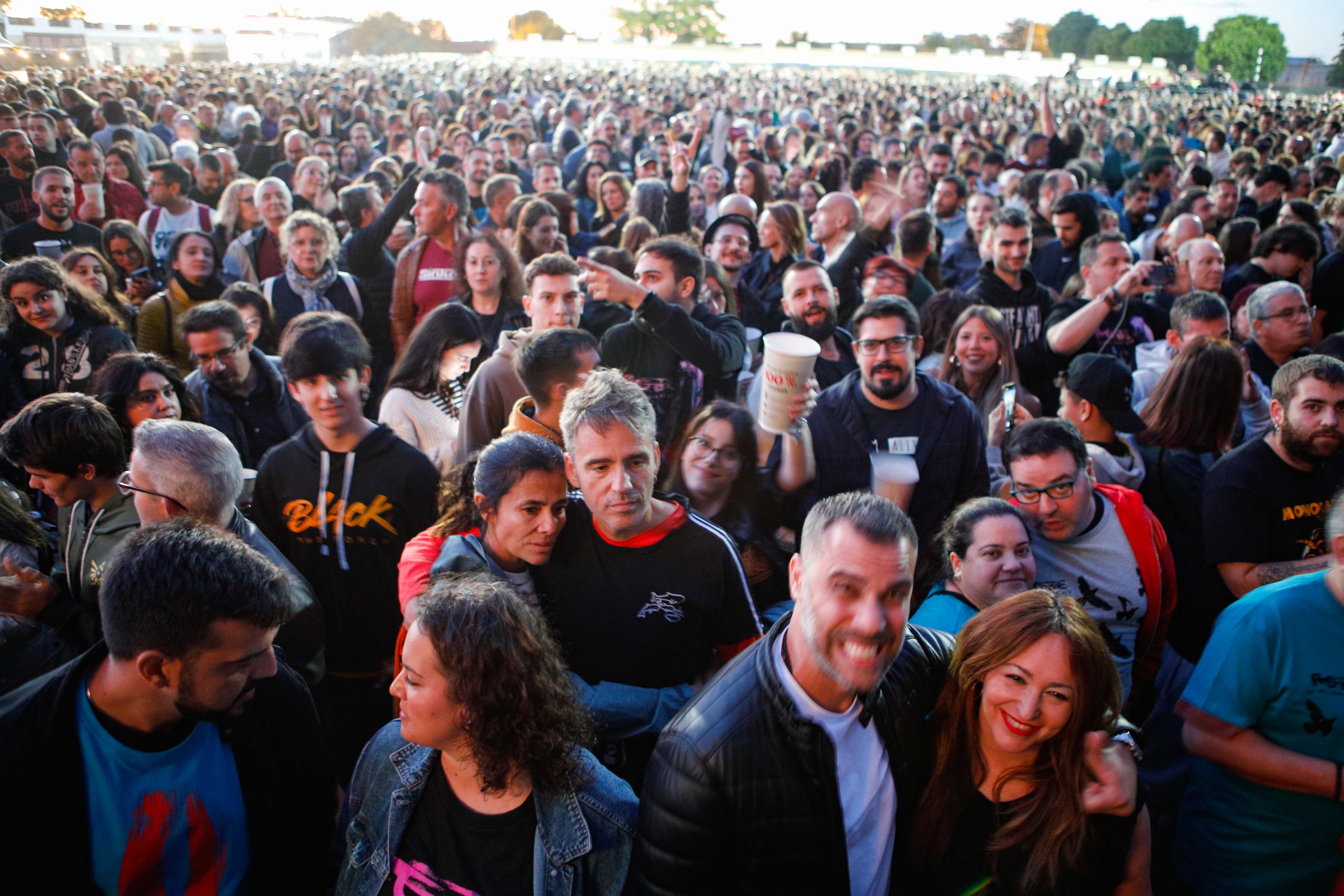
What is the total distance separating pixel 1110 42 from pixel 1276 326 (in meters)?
66.8

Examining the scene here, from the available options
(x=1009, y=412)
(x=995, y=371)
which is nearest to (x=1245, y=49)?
(x=995, y=371)

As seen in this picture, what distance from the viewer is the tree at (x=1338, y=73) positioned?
32594 mm

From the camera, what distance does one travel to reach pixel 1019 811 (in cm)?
177

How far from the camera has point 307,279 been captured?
502 cm

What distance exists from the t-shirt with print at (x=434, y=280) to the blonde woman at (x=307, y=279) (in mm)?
410

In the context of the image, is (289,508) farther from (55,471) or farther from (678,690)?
(678,690)

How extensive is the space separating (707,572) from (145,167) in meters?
10.2

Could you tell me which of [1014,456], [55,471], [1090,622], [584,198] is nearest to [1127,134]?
[584,198]

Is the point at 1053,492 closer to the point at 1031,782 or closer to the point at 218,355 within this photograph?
the point at 1031,782

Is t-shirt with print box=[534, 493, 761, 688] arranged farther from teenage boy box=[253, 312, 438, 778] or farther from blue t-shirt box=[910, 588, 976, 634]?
teenage boy box=[253, 312, 438, 778]

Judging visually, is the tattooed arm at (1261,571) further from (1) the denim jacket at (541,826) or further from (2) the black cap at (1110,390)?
(1) the denim jacket at (541,826)

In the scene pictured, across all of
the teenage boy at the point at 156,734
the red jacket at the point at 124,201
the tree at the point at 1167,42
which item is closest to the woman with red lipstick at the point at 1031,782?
the teenage boy at the point at 156,734

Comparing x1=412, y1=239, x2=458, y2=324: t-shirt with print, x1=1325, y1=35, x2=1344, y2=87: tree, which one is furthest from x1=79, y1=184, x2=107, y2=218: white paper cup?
x1=1325, y1=35, x2=1344, y2=87: tree

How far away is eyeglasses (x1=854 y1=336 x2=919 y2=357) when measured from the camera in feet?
10.5
